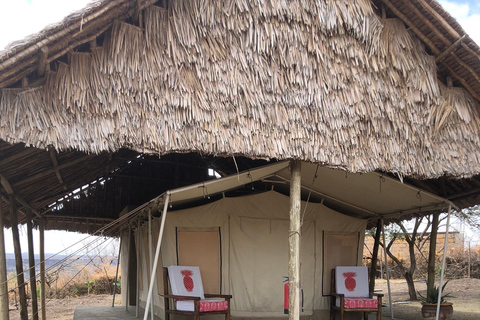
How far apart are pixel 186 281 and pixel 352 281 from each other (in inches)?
89.3

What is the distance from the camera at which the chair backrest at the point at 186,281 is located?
226 inches

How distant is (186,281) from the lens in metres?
5.88

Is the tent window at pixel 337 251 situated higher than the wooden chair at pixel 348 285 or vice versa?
the tent window at pixel 337 251

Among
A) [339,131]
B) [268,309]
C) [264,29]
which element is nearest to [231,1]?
[264,29]

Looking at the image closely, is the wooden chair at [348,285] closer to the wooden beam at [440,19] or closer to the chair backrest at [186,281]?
the chair backrest at [186,281]

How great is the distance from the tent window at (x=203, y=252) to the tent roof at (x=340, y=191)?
1.46ft

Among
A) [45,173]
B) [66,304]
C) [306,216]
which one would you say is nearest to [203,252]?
[306,216]

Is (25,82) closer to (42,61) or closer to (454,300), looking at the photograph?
(42,61)

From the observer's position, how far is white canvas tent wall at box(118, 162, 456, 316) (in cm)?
573

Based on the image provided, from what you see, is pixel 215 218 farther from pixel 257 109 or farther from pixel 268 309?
pixel 257 109

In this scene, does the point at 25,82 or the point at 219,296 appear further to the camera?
the point at 219,296

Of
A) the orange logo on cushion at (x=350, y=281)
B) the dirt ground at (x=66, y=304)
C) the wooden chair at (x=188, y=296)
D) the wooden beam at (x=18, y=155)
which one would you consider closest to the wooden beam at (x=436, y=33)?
the orange logo on cushion at (x=350, y=281)

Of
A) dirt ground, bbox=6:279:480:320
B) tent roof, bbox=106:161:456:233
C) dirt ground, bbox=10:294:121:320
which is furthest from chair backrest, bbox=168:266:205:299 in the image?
dirt ground, bbox=10:294:121:320

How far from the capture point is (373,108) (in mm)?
4953
